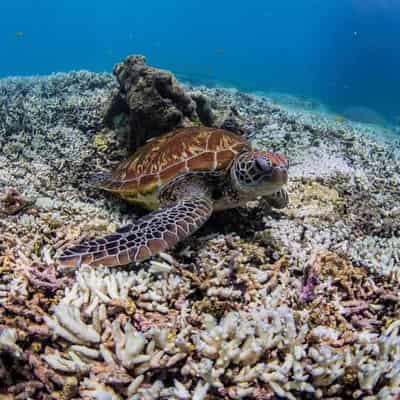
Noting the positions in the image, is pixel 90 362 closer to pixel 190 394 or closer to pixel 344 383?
pixel 190 394

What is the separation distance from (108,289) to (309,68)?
315 feet

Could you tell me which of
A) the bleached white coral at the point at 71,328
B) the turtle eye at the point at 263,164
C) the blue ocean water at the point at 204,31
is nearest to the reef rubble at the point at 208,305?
the bleached white coral at the point at 71,328

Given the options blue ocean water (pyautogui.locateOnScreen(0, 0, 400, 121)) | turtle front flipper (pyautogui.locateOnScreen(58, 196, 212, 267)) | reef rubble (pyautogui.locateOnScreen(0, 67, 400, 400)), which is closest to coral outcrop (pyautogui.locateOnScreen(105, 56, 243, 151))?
reef rubble (pyautogui.locateOnScreen(0, 67, 400, 400))

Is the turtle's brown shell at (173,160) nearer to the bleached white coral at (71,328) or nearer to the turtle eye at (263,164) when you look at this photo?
the turtle eye at (263,164)

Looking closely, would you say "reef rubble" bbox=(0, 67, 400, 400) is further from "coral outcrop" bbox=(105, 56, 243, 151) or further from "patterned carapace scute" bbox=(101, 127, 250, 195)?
"coral outcrop" bbox=(105, 56, 243, 151)

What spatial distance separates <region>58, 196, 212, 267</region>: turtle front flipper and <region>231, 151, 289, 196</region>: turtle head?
48 centimetres

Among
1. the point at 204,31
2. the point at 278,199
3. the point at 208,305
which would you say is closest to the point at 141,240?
the point at 208,305

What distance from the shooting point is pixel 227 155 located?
345cm

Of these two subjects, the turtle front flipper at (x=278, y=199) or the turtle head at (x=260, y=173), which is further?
the turtle front flipper at (x=278, y=199)

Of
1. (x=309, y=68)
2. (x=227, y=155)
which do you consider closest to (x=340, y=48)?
(x=309, y=68)

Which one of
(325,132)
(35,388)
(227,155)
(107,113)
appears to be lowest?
(35,388)

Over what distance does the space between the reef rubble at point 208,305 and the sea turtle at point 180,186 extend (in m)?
0.18

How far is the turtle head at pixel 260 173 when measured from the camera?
9.77ft

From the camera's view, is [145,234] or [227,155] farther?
[227,155]
